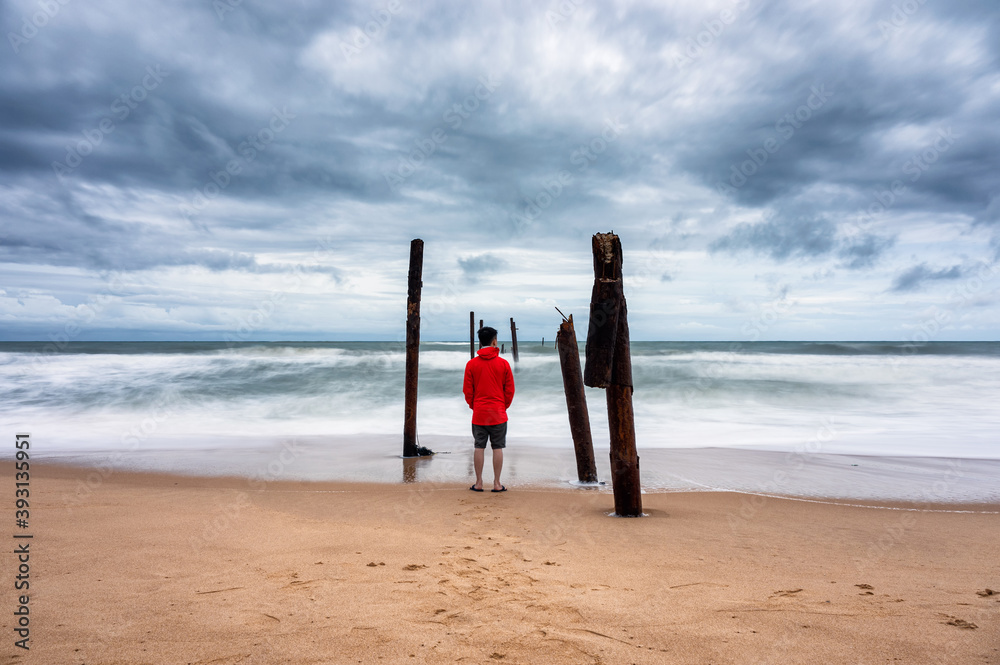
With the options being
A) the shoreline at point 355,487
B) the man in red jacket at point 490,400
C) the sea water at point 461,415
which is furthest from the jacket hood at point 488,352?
the sea water at point 461,415

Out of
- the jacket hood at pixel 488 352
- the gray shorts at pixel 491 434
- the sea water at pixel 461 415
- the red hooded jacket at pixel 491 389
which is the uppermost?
the jacket hood at pixel 488 352

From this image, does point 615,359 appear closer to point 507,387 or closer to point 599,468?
point 507,387

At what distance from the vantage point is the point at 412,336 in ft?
31.8

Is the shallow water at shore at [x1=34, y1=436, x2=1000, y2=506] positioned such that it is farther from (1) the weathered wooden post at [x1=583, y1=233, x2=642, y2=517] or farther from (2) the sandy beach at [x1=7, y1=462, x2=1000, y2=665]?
(1) the weathered wooden post at [x1=583, y1=233, x2=642, y2=517]

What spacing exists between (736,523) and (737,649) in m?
2.81

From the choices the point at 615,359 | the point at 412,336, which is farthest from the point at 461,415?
the point at 615,359

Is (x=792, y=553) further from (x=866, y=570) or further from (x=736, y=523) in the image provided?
(x=736, y=523)

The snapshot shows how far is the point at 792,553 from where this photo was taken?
446 cm

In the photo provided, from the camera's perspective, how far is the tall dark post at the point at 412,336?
966cm

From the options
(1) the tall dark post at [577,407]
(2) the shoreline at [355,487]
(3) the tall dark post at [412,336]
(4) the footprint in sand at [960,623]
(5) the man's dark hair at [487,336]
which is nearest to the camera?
(4) the footprint in sand at [960,623]

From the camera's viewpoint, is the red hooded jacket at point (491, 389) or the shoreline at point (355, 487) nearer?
the shoreline at point (355, 487)

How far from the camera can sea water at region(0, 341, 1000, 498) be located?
33.0 ft

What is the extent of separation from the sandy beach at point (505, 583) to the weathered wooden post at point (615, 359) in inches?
15.1

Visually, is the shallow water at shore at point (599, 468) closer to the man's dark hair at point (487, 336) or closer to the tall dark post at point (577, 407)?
the tall dark post at point (577, 407)
